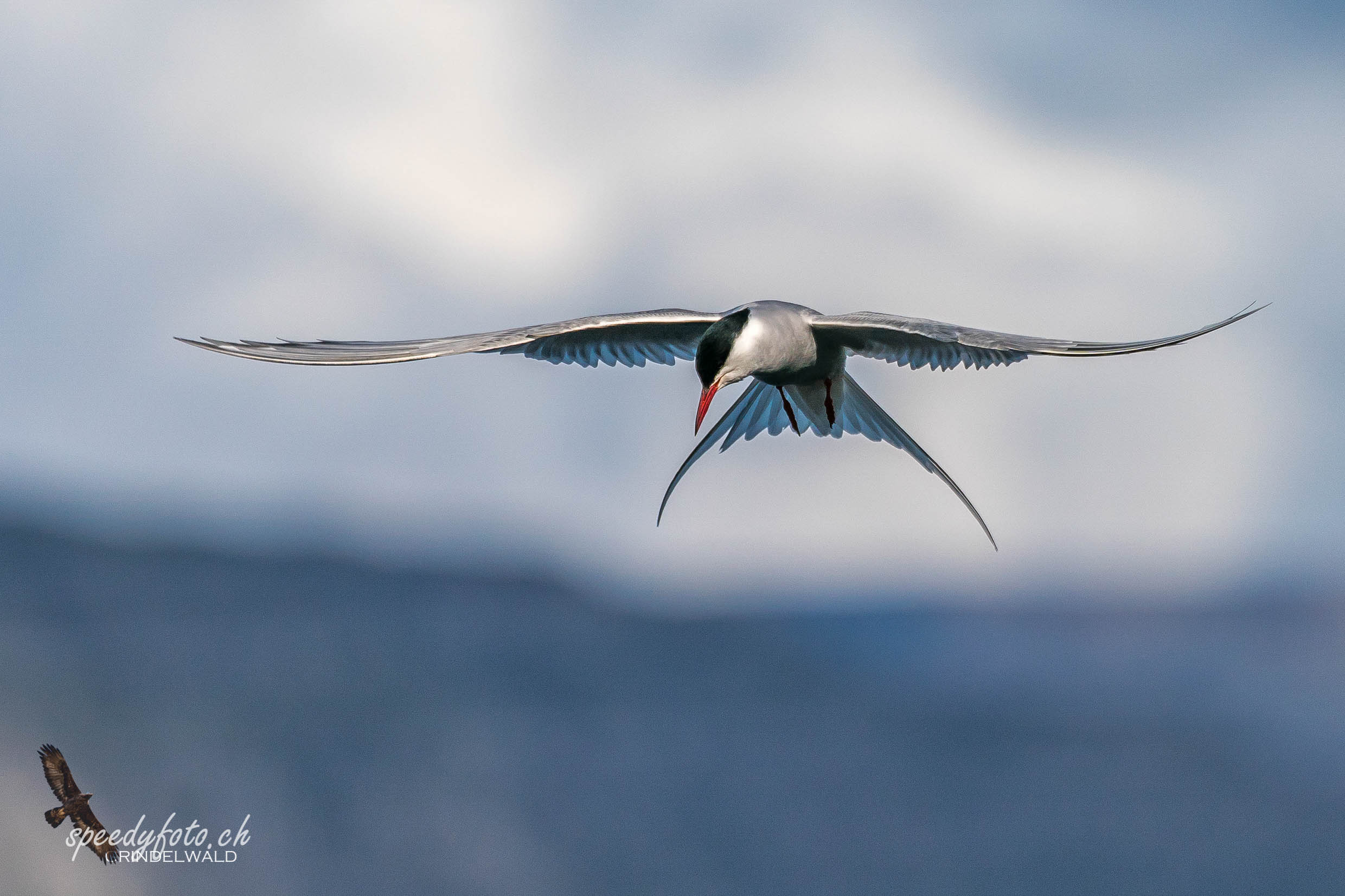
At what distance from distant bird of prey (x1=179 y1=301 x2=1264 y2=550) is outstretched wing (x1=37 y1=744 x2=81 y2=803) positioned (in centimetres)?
1123

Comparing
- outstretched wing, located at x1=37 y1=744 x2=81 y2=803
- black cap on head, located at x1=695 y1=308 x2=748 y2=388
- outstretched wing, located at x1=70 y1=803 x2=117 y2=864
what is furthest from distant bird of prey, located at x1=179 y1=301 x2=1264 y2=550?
outstretched wing, located at x1=37 y1=744 x2=81 y2=803

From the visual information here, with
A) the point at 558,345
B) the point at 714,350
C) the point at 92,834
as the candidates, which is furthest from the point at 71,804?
the point at 714,350

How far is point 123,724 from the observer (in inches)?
6727

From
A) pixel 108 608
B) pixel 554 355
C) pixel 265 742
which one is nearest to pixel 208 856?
pixel 265 742

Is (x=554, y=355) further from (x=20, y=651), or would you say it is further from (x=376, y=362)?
(x=20, y=651)

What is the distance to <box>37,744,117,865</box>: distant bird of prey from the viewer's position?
15.8 meters

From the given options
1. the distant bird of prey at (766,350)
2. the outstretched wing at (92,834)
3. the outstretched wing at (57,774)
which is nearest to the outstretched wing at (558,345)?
the distant bird of prey at (766,350)

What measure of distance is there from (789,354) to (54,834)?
446 feet

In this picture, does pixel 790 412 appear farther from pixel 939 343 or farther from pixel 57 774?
pixel 57 774

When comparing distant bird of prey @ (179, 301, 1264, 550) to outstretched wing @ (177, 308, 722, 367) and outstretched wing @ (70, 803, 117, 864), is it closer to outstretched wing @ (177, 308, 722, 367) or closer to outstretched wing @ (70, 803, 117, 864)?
outstretched wing @ (177, 308, 722, 367)

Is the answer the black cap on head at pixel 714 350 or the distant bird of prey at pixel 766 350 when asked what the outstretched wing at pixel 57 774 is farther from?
the black cap on head at pixel 714 350

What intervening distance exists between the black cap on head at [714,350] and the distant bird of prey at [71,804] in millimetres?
12276

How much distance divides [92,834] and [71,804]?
2.08ft

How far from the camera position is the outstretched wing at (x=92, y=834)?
1561cm
